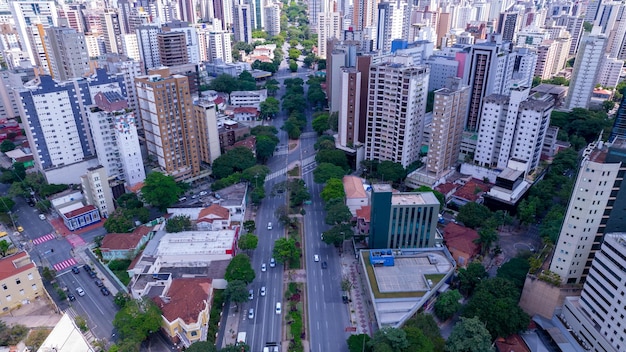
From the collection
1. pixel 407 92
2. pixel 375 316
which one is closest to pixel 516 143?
pixel 407 92

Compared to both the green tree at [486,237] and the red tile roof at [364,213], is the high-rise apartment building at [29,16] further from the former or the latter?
the green tree at [486,237]

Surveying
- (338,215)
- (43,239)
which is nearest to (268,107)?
(338,215)

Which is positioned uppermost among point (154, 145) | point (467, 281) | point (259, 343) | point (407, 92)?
point (407, 92)

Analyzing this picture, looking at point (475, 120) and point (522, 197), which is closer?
point (522, 197)

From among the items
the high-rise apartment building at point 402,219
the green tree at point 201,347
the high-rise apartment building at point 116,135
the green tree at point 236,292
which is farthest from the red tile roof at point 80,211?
the high-rise apartment building at point 402,219

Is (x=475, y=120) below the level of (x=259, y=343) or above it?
above

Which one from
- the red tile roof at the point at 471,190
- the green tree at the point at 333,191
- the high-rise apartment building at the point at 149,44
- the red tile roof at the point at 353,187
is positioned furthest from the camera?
the high-rise apartment building at the point at 149,44

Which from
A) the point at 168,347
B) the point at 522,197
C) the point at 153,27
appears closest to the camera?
the point at 168,347

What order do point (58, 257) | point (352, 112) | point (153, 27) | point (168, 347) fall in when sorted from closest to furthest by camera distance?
point (168, 347)
point (58, 257)
point (352, 112)
point (153, 27)

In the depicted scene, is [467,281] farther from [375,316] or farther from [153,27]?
[153,27]
